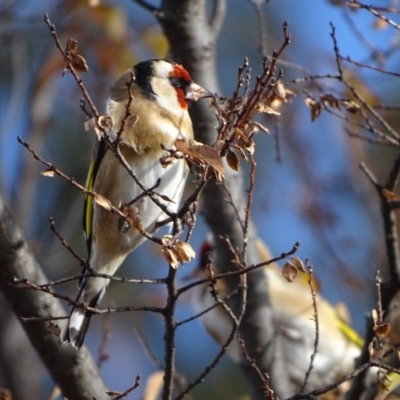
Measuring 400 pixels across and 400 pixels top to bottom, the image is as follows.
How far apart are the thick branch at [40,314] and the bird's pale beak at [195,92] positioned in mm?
736

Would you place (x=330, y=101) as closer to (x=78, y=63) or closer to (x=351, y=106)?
(x=351, y=106)

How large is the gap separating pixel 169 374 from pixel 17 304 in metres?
0.73

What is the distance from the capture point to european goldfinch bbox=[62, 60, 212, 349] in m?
2.62

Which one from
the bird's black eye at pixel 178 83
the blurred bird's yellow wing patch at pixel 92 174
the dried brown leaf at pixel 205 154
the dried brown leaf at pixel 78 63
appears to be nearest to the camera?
the dried brown leaf at pixel 205 154

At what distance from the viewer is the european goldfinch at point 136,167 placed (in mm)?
2619

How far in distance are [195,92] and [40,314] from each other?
0.93m

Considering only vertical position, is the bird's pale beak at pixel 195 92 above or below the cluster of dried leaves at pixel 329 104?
above

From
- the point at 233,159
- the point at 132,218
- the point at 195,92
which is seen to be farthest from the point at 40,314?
the point at 233,159

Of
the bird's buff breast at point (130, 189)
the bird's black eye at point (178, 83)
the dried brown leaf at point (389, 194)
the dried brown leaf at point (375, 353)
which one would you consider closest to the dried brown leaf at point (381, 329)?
the dried brown leaf at point (375, 353)

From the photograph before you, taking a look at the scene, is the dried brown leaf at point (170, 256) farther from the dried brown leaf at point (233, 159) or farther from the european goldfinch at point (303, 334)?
the european goldfinch at point (303, 334)

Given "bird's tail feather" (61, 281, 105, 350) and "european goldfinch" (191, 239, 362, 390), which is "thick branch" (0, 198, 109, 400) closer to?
"bird's tail feather" (61, 281, 105, 350)

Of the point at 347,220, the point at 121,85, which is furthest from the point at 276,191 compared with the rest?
the point at 121,85

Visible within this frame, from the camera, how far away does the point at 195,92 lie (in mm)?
2902

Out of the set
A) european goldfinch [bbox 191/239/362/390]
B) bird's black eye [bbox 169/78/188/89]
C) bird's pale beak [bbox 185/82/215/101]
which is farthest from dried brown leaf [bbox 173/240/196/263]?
european goldfinch [bbox 191/239/362/390]
